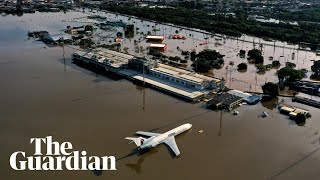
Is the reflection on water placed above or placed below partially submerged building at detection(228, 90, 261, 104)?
below

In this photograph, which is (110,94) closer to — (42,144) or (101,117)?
(101,117)

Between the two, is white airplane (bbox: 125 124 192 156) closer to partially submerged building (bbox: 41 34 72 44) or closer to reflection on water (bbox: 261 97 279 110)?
reflection on water (bbox: 261 97 279 110)

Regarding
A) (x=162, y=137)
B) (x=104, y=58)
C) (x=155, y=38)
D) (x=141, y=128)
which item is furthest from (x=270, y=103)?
(x=155, y=38)

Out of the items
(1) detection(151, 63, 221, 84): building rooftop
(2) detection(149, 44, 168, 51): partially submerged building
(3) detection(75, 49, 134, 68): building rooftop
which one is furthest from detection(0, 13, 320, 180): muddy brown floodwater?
(2) detection(149, 44, 168, 51): partially submerged building

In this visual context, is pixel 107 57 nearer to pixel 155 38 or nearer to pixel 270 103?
pixel 155 38

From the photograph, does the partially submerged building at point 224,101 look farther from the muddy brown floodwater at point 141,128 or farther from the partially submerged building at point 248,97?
the muddy brown floodwater at point 141,128

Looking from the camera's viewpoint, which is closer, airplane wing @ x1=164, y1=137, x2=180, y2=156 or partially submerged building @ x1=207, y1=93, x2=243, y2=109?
airplane wing @ x1=164, y1=137, x2=180, y2=156
